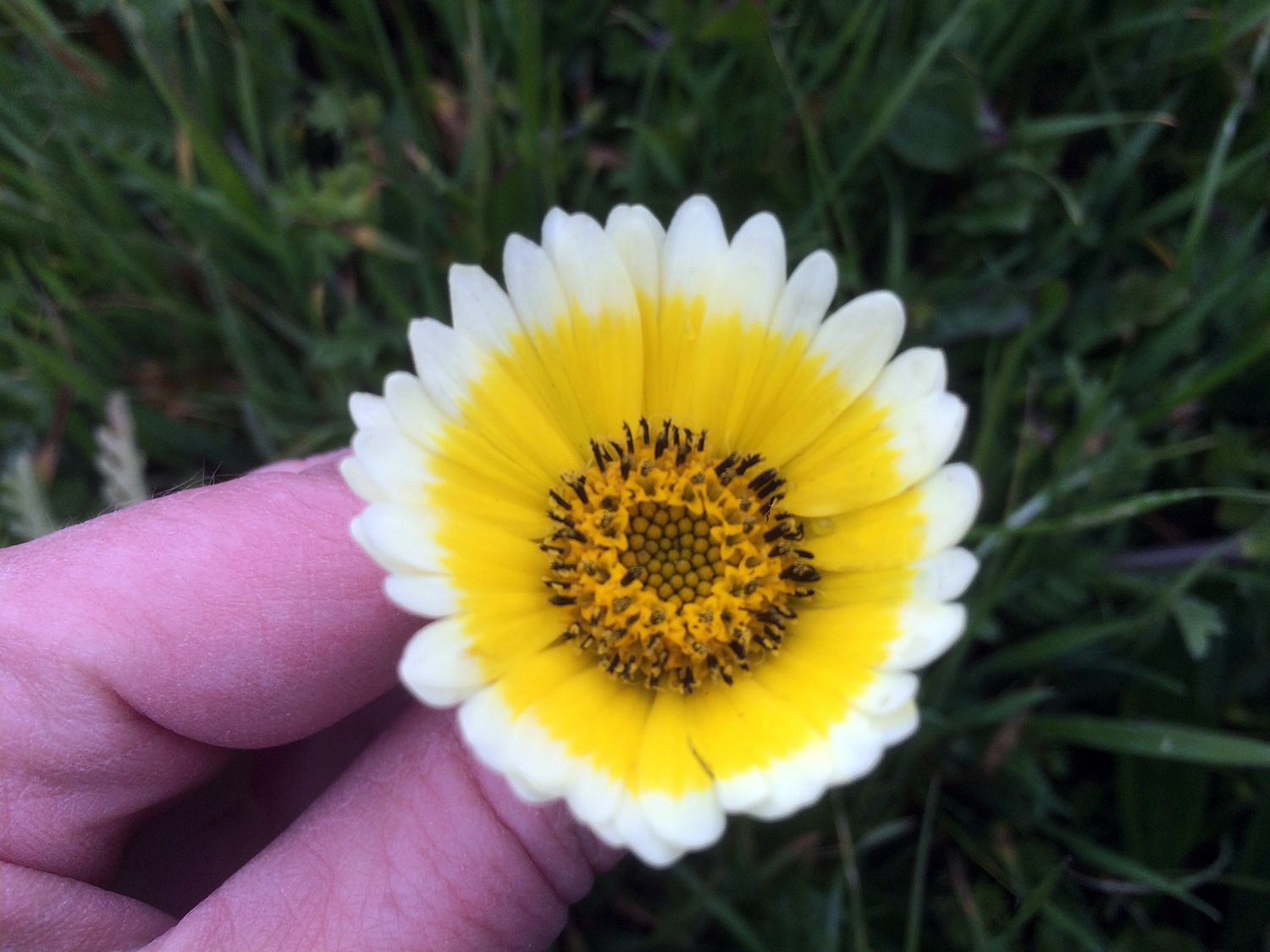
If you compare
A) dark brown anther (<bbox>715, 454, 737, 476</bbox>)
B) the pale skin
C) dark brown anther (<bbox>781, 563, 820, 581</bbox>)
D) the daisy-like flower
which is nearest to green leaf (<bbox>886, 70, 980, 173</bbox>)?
the daisy-like flower

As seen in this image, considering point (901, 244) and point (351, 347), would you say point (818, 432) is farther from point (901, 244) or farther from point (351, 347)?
point (351, 347)

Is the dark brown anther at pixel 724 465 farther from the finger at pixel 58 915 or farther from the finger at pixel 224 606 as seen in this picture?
the finger at pixel 58 915

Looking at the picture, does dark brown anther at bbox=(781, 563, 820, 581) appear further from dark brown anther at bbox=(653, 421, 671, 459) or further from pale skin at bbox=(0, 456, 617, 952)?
pale skin at bbox=(0, 456, 617, 952)

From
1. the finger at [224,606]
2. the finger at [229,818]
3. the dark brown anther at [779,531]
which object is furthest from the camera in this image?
the finger at [229,818]

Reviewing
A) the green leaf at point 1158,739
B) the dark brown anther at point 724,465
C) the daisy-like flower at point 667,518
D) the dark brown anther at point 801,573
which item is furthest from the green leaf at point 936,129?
the green leaf at point 1158,739

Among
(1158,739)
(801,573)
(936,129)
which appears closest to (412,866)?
(801,573)

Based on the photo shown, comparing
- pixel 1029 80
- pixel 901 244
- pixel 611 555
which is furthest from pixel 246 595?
pixel 1029 80
